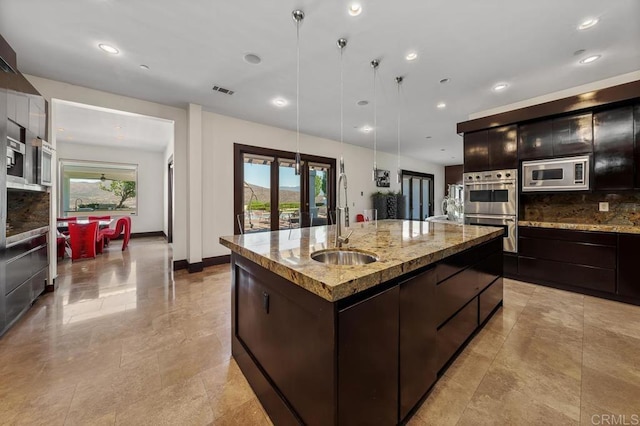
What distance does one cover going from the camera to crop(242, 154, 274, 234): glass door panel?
5207mm

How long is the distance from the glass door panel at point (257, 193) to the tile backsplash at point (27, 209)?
2.69m

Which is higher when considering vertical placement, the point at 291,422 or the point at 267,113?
the point at 267,113

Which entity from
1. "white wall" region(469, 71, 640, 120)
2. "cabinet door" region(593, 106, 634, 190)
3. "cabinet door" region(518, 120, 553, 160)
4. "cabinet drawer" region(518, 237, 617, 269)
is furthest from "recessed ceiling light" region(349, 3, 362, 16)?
"cabinet drawer" region(518, 237, 617, 269)

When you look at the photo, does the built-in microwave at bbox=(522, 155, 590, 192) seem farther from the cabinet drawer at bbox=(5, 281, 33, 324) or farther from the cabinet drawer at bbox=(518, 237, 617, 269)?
the cabinet drawer at bbox=(5, 281, 33, 324)

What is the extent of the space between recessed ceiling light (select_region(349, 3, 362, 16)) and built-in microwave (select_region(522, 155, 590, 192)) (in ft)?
10.7

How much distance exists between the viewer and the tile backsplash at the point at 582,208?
320 cm

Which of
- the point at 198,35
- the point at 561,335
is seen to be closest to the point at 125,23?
the point at 198,35

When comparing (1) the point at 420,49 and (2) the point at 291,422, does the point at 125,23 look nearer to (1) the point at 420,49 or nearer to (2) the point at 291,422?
(1) the point at 420,49

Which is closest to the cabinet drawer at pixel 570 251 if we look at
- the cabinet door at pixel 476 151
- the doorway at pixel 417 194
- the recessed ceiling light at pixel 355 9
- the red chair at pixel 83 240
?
the cabinet door at pixel 476 151

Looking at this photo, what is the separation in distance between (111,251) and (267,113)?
5.06 meters

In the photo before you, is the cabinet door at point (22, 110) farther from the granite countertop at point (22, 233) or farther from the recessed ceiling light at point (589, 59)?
the recessed ceiling light at point (589, 59)

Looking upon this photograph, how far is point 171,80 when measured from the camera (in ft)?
11.1

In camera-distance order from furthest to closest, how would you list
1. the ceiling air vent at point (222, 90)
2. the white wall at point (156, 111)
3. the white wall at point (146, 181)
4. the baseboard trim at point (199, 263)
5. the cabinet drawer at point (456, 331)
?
the white wall at point (146, 181), the baseboard trim at point (199, 263), the ceiling air vent at point (222, 90), the white wall at point (156, 111), the cabinet drawer at point (456, 331)

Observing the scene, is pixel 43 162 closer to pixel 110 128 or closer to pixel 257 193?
pixel 257 193
